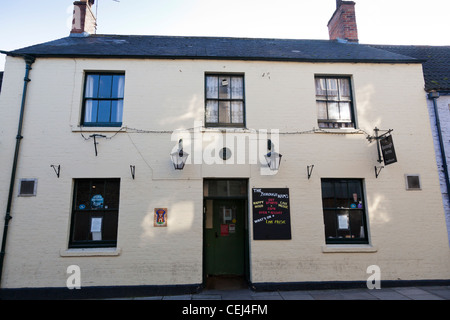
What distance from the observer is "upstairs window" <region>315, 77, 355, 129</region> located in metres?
7.50

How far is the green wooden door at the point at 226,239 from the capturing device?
739 centimetres

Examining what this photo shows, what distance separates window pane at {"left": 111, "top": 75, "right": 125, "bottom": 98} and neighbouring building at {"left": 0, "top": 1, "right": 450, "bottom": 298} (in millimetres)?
40

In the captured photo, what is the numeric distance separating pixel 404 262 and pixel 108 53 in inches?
399

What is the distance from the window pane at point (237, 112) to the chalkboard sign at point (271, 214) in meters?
2.11

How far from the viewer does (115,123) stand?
708 cm

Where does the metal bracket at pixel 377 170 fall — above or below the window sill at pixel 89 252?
above

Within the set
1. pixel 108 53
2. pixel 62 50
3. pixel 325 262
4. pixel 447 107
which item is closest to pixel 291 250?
pixel 325 262

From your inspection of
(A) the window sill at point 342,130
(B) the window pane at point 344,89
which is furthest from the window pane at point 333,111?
(A) the window sill at point 342,130

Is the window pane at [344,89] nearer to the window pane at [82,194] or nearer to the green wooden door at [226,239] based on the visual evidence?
the green wooden door at [226,239]

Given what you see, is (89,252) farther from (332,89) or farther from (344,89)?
(344,89)

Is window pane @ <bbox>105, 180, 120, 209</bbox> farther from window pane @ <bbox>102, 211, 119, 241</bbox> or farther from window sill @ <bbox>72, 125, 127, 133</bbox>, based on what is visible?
window sill @ <bbox>72, 125, 127, 133</bbox>
